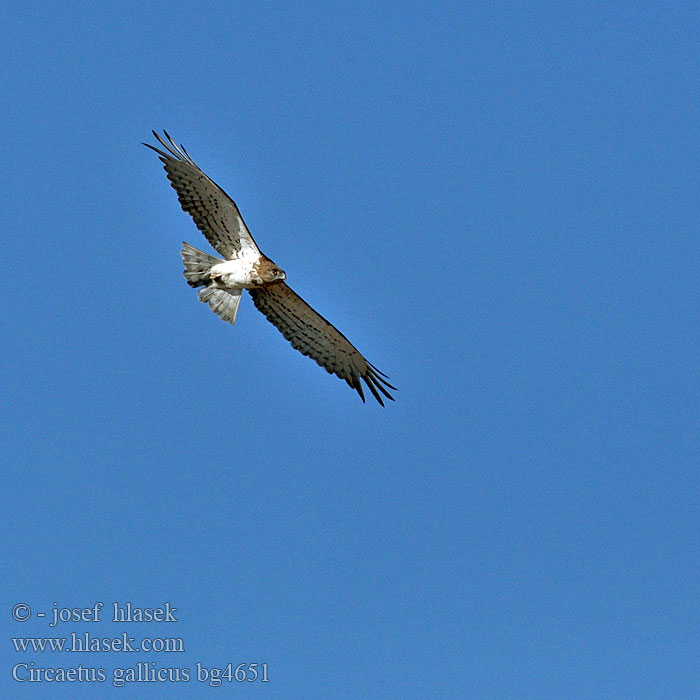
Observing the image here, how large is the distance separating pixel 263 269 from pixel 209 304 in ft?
3.27

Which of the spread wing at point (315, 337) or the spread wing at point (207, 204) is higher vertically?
the spread wing at point (207, 204)

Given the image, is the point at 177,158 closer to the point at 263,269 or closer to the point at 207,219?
the point at 207,219

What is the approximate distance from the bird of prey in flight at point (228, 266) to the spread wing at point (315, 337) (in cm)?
1

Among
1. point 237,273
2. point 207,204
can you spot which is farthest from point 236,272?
point 207,204

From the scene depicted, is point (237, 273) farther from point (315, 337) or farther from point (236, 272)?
point (315, 337)

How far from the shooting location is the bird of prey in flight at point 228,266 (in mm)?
13227

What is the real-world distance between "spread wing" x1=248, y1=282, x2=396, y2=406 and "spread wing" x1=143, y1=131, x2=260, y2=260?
767mm

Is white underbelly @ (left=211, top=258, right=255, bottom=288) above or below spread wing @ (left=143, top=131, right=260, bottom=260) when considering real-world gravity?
below

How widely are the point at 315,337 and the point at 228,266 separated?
182 centimetres

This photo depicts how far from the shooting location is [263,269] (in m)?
13.2

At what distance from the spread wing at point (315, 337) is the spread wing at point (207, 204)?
77 centimetres

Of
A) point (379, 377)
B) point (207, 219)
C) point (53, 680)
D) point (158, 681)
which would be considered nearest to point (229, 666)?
point (158, 681)

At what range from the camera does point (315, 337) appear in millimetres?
14344

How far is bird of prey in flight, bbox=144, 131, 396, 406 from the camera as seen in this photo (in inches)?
521
